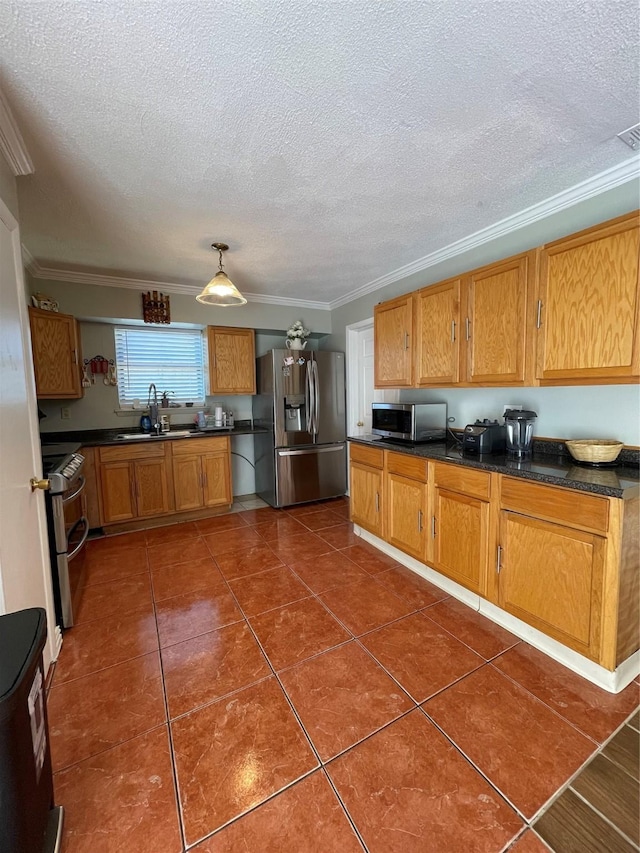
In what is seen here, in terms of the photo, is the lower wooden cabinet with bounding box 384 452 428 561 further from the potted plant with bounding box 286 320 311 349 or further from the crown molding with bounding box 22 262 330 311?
the crown molding with bounding box 22 262 330 311

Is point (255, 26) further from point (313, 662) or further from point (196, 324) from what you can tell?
point (196, 324)

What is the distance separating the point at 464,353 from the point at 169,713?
247 centimetres

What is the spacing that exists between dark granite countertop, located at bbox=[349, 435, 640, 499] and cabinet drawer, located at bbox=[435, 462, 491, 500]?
0.04 metres

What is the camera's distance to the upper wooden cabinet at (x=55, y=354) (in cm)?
303

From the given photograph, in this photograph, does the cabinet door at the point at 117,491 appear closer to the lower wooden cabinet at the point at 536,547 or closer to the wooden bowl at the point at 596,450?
the lower wooden cabinet at the point at 536,547

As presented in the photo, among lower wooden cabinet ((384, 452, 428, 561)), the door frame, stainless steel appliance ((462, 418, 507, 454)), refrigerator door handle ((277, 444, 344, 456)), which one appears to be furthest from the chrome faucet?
stainless steel appliance ((462, 418, 507, 454))

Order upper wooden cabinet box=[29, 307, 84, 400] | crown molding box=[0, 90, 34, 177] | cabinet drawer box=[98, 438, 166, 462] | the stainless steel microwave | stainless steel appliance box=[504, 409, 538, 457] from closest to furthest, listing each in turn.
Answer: crown molding box=[0, 90, 34, 177], stainless steel appliance box=[504, 409, 538, 457], the stainless steel microwave, upper wooden cabinet box=[29, 307, 84, 400], cabinet drawer box=[98, 438, 166, 462]

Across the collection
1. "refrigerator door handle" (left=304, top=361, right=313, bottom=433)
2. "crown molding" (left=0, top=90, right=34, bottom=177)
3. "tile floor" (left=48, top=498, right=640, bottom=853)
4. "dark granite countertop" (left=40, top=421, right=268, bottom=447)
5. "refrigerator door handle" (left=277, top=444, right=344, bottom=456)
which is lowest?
"tile floor" (left=48, top=498, right=640, bottom=853)

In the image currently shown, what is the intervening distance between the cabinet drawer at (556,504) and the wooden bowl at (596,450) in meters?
0.38

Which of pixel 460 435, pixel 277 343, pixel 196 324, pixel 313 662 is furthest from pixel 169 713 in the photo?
pixel 277 343

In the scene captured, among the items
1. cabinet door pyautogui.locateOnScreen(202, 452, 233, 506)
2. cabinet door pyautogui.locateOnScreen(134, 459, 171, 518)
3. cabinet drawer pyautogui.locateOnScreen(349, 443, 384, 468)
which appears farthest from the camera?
cabinet door pyautogui.locateOnScreen(202, 452, 233, 506)

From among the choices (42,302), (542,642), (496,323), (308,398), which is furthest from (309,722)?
(42,302)

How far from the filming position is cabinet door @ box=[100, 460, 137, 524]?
328 centimetres

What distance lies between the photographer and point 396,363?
9.52 ft
